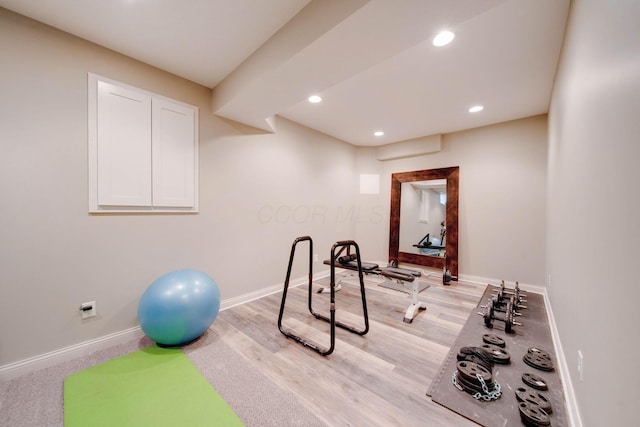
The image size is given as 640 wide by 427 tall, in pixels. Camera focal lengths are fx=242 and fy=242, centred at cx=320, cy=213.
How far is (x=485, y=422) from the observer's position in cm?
138

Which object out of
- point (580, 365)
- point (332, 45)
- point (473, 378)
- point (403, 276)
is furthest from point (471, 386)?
point (332, 45)

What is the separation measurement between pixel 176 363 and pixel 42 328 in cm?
105

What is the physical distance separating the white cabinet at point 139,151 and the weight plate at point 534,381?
325 centimetres

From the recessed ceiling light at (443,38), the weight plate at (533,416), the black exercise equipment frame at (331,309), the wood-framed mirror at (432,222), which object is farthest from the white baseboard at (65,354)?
the wood-framed mirror at (432,222)

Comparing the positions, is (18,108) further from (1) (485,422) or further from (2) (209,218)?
(1) (485,422)

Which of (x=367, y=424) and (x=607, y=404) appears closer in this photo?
(x=607, y=404)

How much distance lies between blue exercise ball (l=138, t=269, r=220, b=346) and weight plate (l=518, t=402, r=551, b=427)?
7.52 ft

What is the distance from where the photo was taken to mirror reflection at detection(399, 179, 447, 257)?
4422 millimetres

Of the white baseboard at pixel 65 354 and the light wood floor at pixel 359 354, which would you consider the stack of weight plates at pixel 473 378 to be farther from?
the white baseboard at pixel 65 354

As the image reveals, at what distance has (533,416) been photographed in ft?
4.44

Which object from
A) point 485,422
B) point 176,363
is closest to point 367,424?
point 485,422

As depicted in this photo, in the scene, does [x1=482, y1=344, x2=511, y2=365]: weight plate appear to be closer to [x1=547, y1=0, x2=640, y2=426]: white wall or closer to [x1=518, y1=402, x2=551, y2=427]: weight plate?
[x1=547, y1=0, x2=640, y2=426]: white wall

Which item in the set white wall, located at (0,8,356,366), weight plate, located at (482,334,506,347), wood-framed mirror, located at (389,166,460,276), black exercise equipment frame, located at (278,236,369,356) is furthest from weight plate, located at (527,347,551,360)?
white wall, located at (0,8,356,366)

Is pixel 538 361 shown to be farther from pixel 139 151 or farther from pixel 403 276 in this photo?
pixel 139 151
